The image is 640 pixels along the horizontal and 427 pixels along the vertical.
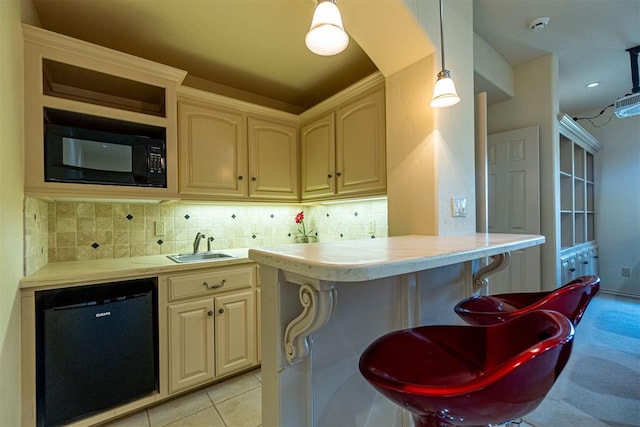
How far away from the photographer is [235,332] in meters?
2.00

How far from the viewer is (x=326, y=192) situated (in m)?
2.40

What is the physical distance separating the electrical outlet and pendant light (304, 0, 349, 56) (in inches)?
73.5

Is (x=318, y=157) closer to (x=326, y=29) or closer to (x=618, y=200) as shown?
(x=326, y=29)

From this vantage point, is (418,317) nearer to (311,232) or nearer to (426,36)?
(426,36)

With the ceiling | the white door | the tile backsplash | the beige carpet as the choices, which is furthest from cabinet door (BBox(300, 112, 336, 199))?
the beige carpet

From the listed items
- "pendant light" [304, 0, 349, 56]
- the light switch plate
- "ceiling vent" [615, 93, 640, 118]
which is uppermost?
"ceiling vent" [615, 93, 640, 118]

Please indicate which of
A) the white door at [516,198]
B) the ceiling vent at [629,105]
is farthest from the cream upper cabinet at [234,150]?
the ceiling vent at [629,105]

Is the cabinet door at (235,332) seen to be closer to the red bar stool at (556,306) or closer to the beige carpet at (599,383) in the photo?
the red bar stool at (556,306)

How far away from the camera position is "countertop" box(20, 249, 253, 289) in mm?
1407

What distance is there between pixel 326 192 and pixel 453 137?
1084 mm

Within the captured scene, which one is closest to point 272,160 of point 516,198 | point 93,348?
point 93,348

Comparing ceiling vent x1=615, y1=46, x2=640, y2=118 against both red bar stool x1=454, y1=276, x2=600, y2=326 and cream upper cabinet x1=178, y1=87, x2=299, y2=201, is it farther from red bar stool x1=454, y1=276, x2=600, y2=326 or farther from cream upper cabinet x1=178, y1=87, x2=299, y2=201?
cream upper cabinet x1=178, y1=87, x2=299, y2=201

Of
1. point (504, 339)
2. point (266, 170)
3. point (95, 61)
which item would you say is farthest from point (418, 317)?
point (95, 61)

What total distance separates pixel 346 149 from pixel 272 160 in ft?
2.32
